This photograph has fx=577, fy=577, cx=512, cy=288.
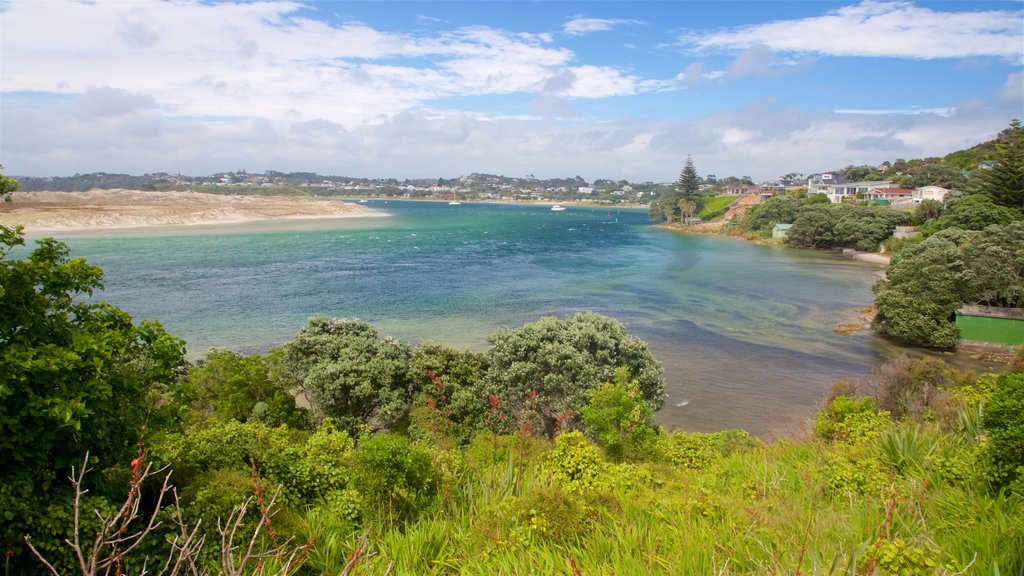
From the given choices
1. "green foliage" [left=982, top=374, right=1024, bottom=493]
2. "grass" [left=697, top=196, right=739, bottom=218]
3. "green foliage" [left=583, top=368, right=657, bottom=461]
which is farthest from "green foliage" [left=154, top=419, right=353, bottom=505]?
"grass" [left=697, top=196, right=739, bottom=218]

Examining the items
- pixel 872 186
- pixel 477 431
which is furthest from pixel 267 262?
pixel 872 186

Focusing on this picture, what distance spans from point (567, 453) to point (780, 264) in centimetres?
5352

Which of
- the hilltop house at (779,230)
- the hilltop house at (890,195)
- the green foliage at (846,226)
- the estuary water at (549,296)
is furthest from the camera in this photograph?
the hilltop house at (779,230)

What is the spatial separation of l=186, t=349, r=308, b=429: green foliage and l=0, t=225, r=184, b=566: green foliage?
7.34m

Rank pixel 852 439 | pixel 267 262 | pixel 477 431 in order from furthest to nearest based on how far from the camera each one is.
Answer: pixel 267 262, pixel 477 431, pixel 852 439

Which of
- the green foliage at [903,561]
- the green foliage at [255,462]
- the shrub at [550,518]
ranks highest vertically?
the green foliage at [903,561]

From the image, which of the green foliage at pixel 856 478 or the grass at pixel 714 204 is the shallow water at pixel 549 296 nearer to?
the green foliage at pixel 856 478

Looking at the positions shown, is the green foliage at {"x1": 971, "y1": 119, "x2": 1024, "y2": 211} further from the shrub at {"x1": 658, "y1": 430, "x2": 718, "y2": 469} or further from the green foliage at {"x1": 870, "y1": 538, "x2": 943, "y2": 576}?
the green foliage at {"x1": 870, "y1": 538, "x2": 943, "y2": 576}

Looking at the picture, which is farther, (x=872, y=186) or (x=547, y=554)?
(x=872, y=186)

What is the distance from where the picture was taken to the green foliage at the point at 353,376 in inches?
567

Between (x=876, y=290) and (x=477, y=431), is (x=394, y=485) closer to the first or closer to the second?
(x=477, y=431)

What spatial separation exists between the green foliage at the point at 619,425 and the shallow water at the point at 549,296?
311 inches

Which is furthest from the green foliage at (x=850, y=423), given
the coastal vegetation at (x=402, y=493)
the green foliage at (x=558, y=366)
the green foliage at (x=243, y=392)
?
the green foliage at (x=243, y=392)

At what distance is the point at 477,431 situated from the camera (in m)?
14.0
